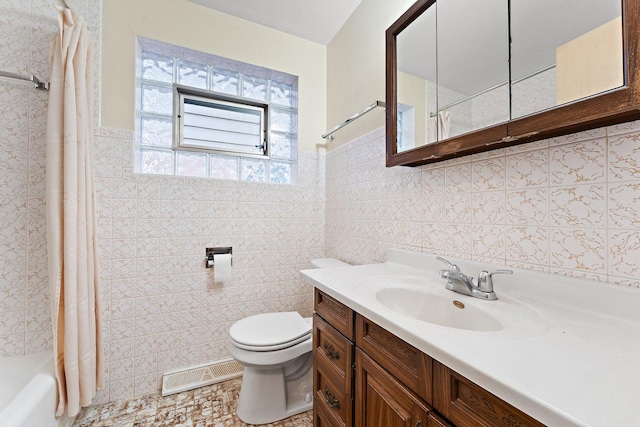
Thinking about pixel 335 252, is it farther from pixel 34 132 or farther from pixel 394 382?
pixel 34 132

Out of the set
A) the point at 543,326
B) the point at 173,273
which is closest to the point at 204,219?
the point at 173,273

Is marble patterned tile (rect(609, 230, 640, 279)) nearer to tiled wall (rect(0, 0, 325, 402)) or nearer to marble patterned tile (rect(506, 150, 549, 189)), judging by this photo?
marble patterned tile (rect(506, 150, 549, 189))

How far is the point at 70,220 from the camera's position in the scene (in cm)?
121

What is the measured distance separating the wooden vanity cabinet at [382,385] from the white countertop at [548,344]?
6 cm

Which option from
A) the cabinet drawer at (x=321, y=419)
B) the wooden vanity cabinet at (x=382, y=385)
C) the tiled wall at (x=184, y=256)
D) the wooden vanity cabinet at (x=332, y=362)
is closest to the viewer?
the wooden vanity cabinet at (x=382, y=385)

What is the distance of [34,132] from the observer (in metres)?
1.36

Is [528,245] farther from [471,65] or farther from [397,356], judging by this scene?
[471,65]

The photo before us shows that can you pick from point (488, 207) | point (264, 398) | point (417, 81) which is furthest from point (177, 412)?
point (417, 81)

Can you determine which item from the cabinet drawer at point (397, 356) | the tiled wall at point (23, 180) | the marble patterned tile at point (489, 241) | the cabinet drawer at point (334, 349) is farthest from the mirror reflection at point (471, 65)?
the tiled wall at point (23, 180)

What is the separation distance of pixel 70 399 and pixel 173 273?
694mm

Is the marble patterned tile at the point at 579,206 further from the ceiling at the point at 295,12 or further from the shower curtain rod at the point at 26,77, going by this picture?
the shower curtain rod at the point at 26,77

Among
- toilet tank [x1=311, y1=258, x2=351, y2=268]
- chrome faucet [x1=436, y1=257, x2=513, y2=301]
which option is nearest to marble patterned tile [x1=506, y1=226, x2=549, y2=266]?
chrome faucet [x1=436, y1=257, x2=513, y2=301]

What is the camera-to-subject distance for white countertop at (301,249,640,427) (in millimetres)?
361

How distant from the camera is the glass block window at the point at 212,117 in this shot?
69.3 inches
